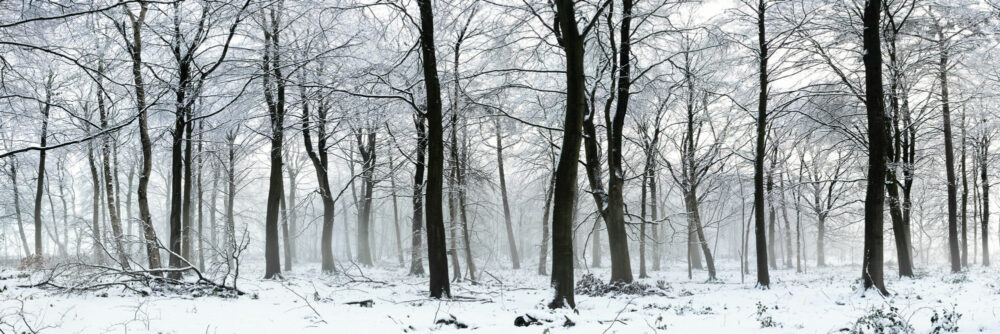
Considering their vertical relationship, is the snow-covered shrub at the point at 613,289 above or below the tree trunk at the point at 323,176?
below

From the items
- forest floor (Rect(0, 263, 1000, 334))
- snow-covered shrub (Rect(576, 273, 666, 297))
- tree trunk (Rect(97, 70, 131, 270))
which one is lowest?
snow-covered shrub (Rect(576, 273, 666, 297))

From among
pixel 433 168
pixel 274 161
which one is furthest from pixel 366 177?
pixel 433 168

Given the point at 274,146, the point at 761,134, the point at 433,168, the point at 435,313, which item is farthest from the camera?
the point at 274,146

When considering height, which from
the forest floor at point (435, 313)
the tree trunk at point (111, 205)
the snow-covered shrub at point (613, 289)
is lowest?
the snow-covered shrub at point (613, 289)

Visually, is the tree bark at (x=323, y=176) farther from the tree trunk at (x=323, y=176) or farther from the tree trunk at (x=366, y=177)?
the tree trunk at (x=366, y=177)

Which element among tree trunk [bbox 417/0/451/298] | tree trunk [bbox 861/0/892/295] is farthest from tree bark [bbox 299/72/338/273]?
tree trunk [bbox 861/0/892/295]

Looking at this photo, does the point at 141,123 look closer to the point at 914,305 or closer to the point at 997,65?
the point at 914,305

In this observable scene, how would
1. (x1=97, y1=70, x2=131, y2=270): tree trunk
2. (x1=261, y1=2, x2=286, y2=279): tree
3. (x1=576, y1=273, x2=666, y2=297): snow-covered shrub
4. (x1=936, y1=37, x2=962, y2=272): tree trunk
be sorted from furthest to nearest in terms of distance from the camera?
(x1=936, y1=37, x2=962, y2=272): tree trunk < (x1=261, y1=2, x2=286, y2=279): tree < (x1=576, y1=273, x2=666, y2=297): snow-covered shrub < (x1=97, y1=70, x2=131, y2=270): tree trunk

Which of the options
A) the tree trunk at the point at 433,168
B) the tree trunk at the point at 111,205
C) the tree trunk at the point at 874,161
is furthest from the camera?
the tree trunk at the point at 874,161

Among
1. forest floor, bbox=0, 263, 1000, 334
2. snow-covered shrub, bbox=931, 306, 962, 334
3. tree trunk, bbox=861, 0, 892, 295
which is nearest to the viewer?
snow-covered shrub, bbox=931, 306, 962, 334

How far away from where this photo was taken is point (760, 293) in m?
12.1

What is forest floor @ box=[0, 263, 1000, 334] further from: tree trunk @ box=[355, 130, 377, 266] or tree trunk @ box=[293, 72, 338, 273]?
tree trunk @ box=[355, 130, 377, 266]

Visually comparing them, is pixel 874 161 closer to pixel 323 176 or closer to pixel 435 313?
pixel 435 313

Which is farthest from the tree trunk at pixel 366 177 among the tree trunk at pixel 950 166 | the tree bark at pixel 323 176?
the tree trunk at pixel 950 166
